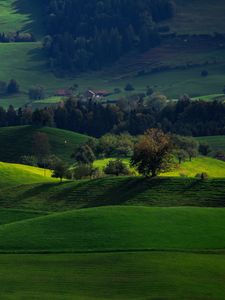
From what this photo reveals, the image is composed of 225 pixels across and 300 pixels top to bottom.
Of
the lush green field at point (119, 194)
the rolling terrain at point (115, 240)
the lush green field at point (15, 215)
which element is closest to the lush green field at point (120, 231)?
the rolling terrain at point (115, 240)

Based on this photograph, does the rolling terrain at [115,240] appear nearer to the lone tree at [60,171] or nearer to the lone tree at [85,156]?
the lone tree at [60,171]

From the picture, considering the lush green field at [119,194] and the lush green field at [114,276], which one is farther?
the lush green field at [119,194]

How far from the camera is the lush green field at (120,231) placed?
342 feet

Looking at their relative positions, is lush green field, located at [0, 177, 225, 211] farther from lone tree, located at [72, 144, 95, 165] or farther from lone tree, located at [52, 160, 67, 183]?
lone tree, located at [72, 144, 95, 165]

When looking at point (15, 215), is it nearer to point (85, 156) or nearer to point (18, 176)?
point (18, 176)

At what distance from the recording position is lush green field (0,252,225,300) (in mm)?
84375

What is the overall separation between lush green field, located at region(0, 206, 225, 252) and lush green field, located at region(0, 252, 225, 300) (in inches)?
164

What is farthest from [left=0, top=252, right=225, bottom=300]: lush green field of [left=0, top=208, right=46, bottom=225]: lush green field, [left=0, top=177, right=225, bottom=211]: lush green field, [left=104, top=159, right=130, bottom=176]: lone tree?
[left=104, top=159, right=130, bottom=176]: lone tree

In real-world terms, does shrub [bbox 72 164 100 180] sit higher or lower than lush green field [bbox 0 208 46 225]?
lower

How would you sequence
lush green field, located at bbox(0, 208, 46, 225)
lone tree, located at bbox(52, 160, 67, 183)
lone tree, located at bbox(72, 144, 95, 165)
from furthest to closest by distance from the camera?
lone tree, located at bbox(72, 144, 95, 165)
lone tree, located at bbox(52, 160, 67, 183)
lush green field, located at bbox(0, 208, 46, 225)

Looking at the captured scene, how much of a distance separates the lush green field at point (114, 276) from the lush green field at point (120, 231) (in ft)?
13.7

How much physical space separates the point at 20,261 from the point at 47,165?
101 m

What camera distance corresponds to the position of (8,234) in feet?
363

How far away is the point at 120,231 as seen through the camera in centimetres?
10969
